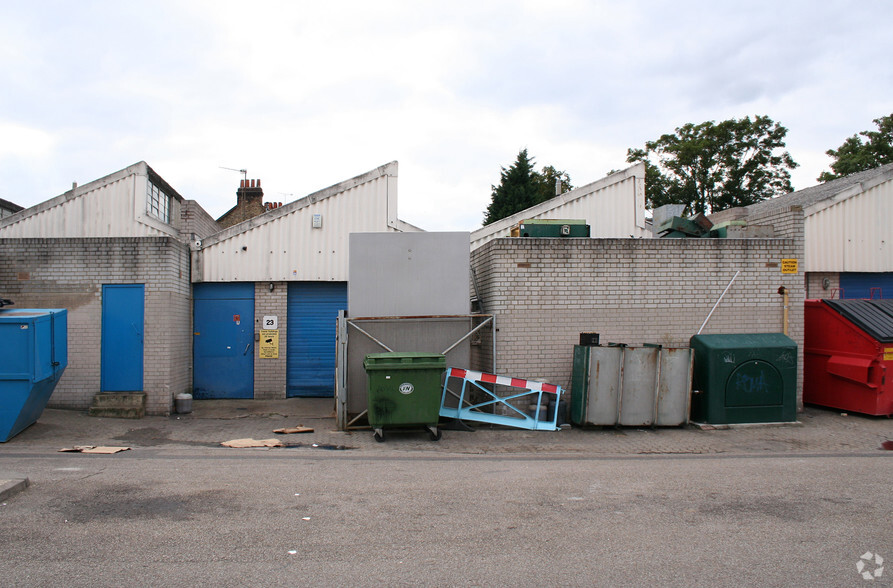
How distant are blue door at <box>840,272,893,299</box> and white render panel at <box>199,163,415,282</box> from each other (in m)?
10.4

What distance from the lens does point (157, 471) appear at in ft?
23.4

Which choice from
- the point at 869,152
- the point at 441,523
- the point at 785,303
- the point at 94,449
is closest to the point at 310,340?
the point at 94,449

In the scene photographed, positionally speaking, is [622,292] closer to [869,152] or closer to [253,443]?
[253,443]

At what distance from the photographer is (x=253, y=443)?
915 cm

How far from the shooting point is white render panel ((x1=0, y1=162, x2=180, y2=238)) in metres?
15.2

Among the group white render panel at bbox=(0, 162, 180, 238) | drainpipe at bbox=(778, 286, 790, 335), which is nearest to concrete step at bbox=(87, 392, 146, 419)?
white render panel at bbox=(0, 162, 180, 238)

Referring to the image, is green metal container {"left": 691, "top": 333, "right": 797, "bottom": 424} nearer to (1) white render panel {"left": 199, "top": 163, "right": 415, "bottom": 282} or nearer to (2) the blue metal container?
(1) white render panel {"left": 199, "top": 163, "right": 415, "bottom": 282}

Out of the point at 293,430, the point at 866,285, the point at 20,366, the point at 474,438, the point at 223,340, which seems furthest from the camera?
the point at 866,285

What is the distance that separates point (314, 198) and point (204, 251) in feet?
8.27

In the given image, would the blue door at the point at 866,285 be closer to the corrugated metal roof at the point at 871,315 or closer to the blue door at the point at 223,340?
the corrugated metal roof at the point at 871,315

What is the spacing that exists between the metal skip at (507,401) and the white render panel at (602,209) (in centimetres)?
618

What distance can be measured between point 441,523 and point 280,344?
9053 mm

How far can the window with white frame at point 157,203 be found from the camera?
1589 cm

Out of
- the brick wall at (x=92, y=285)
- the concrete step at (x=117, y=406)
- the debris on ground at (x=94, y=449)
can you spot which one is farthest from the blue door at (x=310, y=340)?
the debris on ground at (x=94, y=449)
